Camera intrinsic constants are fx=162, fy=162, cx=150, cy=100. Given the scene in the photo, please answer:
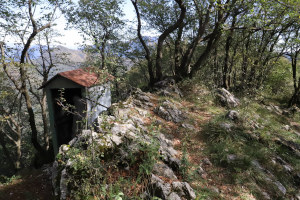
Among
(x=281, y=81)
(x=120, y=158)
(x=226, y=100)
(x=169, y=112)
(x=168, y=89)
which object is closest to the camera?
(x=120, y=158)

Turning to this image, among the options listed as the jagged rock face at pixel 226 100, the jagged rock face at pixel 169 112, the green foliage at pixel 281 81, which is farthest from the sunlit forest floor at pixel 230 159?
the green foliage at pixel 281 81

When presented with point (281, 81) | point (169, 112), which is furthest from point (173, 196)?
point (281, 81)

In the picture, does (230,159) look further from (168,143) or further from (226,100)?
(226,100)

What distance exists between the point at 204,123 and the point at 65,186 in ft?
16.9

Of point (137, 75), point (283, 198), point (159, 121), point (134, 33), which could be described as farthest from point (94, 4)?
point (137, 75)

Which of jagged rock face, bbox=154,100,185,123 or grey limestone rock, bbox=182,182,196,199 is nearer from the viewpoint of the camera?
grey limestone rock, bbox=182,182,196,199

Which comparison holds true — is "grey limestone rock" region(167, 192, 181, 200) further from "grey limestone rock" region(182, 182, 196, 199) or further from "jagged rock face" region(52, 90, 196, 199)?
"grey limestone rock" region(182, 182, 196, 199)

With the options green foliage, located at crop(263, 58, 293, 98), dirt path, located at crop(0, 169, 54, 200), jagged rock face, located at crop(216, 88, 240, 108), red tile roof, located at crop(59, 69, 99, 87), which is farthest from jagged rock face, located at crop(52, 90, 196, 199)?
green foliage, located at crop(263, 58, 293, 98)

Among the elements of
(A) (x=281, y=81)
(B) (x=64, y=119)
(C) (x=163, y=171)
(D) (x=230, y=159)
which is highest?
(A) (x=281, y=81)

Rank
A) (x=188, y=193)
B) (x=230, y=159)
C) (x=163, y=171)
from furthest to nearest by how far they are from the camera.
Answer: (x=230, y=159)
(x=163, y=171)
(x=188, y=193)

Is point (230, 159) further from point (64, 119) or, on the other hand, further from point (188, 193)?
point (64, 119)

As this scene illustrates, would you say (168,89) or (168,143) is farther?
(168,89)

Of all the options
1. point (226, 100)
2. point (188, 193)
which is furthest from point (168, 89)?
point (188, 193)

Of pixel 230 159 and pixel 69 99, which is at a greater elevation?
pixel 69 99
